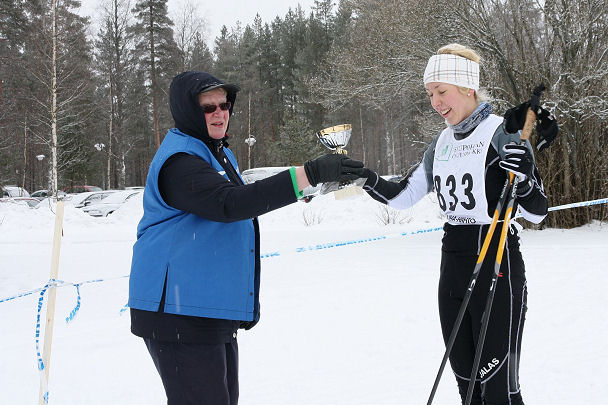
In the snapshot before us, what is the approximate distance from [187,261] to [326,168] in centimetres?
62

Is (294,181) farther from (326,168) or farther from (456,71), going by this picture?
(456,71)

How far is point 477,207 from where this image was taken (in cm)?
233

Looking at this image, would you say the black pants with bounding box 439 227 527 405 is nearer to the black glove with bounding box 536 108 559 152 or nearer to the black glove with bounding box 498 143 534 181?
the black glove with bounding box 498 143 534 181

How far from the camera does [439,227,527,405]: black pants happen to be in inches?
88.7

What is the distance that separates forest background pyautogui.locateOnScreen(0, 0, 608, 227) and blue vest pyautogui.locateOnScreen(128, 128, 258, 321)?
5.15 ft

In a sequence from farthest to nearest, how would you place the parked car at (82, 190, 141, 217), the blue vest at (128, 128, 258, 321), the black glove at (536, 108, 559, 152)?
1. the parked car at (82, 190, 141, 217)
2. the black glove at (536, 108, 559, 152)
3. the blue vest at (128, 128, 258, 321)

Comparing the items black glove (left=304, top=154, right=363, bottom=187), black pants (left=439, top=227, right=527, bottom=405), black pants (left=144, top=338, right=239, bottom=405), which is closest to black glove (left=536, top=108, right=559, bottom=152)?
black pants (left=439, top=227, right=527, bottom=405)

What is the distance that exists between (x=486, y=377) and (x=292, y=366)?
2187 mm

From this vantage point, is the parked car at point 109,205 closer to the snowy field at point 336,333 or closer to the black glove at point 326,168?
the snowy field at point 336,333

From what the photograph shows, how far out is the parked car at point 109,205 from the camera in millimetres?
19484

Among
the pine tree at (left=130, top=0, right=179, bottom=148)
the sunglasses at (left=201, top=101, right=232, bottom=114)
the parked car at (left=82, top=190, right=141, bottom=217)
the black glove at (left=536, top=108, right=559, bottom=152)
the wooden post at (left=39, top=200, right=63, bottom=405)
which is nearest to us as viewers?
the sunglasses at (left=201, top=101, right=232, bottom=114)

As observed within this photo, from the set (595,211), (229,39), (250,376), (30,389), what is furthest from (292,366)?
(229,39)

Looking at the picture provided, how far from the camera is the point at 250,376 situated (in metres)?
4.02

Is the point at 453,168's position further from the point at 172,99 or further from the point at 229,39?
the point at 229,39
